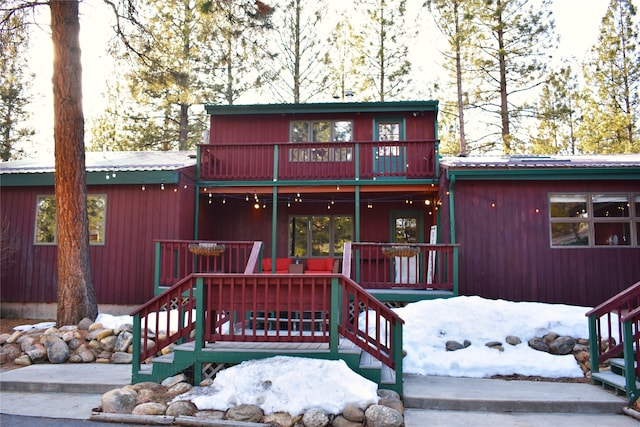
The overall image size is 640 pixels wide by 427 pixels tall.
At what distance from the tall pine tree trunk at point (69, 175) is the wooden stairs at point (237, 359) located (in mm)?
3768

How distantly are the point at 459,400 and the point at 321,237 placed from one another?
917cm

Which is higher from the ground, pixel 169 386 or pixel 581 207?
pixel 581 207

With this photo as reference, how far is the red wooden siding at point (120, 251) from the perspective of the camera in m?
11.3

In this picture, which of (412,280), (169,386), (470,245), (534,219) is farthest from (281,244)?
(169,386)

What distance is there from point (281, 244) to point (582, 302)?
7.88 metres

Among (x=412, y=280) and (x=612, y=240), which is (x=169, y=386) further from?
(x=612, y=240)

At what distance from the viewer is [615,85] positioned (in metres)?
20.0

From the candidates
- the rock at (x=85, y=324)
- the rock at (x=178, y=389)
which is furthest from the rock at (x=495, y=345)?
the rock at (x=85, y=324)

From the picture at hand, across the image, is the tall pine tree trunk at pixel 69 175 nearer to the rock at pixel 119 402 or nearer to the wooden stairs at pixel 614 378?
the rock at pixel 119 402

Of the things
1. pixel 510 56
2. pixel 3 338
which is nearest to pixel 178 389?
pixel 3 338

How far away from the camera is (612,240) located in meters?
10.4

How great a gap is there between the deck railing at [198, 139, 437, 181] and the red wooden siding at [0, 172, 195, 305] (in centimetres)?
126

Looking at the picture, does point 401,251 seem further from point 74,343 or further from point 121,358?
point 74,343

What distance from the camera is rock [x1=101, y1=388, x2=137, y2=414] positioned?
517 centimetres
